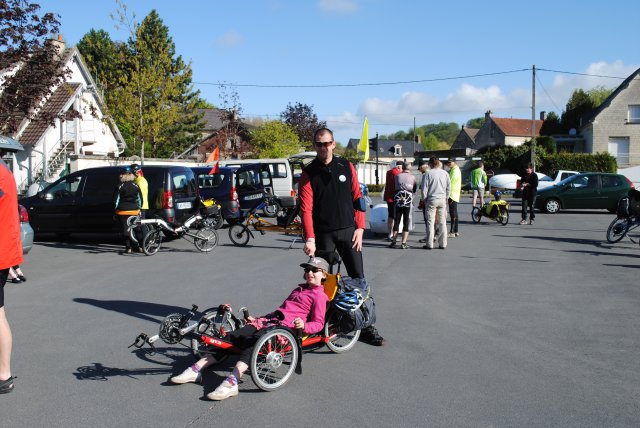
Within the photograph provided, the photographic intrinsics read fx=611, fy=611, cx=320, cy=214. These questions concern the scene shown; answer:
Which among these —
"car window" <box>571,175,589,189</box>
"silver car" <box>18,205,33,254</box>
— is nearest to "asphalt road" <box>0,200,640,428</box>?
"silver car" <box>18,205,33,254</box>

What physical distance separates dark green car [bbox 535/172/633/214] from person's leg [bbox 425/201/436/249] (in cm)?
1195

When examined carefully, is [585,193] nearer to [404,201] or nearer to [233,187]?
[404,201]

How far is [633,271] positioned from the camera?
1026 cm

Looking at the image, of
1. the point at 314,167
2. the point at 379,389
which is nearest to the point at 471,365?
the point at 379,389

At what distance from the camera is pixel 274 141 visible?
163 ft

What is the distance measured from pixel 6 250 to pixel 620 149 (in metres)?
52.8

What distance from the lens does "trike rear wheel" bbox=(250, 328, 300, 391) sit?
469 cm

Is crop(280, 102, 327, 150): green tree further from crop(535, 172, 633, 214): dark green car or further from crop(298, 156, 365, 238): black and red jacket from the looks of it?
crop(298, 156, 365, 238): black and red jacket

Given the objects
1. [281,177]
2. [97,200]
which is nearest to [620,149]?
[281,177]

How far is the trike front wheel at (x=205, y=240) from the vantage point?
1291 centimetres

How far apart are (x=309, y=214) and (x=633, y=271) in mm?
7047

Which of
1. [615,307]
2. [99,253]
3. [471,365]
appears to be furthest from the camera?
[99,253]

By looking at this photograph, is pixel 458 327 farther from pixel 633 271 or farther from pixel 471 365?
pixel 633 271

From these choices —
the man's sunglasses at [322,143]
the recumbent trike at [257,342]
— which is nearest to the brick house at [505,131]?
the man's sunglasses at [322,143]
